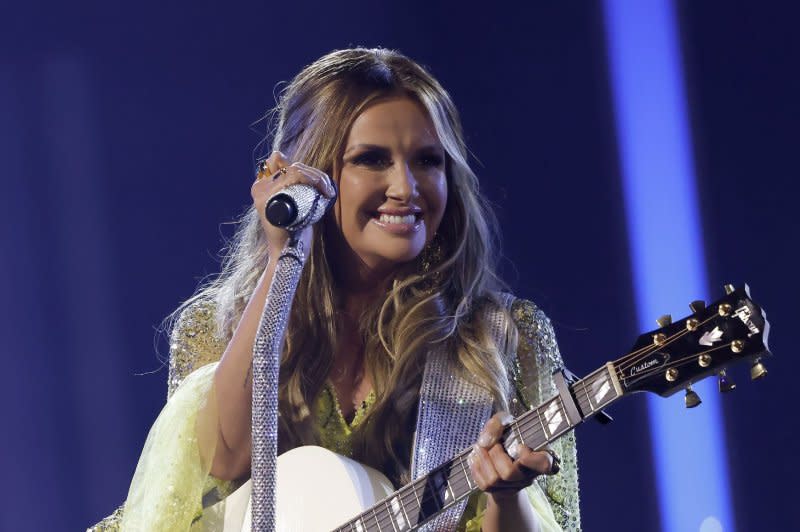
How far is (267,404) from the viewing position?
1694 millimetres

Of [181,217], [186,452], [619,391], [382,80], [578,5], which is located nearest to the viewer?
[619,391]

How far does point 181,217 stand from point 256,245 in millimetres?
442

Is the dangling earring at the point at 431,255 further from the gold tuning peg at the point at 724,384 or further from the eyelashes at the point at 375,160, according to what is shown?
the gold tuning peg at the point at 724,384

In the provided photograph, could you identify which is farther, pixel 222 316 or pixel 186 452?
pixel 222 316

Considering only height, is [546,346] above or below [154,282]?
below

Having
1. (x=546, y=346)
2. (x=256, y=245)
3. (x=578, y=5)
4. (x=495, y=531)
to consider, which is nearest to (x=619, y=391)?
(x=495, y=531)

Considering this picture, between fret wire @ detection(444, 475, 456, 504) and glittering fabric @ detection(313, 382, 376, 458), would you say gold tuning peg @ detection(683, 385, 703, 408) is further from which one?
glittering fabric @ detection(313, 382, 376, 458)

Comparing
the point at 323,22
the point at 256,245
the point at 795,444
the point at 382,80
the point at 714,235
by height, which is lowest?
the point at 795,444

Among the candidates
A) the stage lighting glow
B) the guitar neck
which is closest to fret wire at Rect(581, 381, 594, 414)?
the guitar neck

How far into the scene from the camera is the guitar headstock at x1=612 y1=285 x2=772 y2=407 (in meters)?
1.57

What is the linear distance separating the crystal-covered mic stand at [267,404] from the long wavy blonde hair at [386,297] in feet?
1.83

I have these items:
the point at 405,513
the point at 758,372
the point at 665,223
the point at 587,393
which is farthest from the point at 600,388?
the point at 665,223

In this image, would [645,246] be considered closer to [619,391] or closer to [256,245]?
[256,245]

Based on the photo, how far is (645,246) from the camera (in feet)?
8.60
